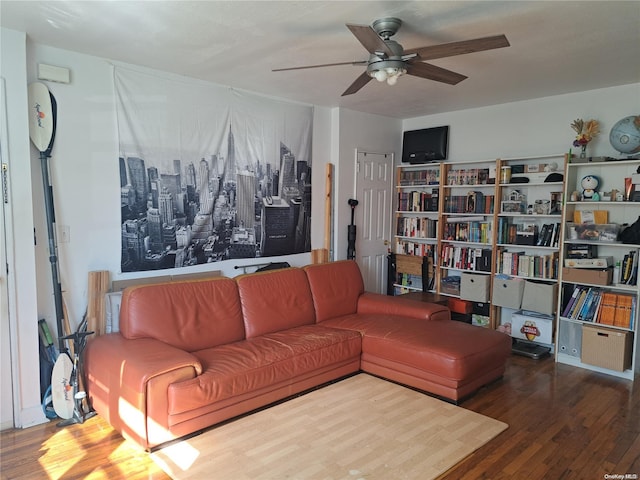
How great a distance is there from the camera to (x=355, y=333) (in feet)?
11.9

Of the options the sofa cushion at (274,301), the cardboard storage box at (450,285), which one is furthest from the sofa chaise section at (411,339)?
the cardboard storage box at (450,285)

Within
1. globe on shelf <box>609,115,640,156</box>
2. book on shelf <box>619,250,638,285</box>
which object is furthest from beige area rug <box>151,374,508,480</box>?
globe on shelf <box>609,115,640,156</box>

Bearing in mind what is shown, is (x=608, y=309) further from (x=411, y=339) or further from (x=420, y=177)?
(x=420, y=177)

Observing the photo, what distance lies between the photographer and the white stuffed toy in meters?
4.05

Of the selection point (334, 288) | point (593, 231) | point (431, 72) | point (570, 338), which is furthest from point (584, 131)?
point (334, 288)

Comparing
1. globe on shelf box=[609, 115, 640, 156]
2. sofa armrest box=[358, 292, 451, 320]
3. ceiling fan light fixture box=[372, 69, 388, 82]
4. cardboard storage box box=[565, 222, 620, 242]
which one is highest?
ceiling fan light fixture box=[372, 69, 388, 82]

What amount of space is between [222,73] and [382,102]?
183cm

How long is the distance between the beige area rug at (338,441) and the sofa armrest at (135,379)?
23cm

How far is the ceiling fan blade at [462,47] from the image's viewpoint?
2192 millimetres

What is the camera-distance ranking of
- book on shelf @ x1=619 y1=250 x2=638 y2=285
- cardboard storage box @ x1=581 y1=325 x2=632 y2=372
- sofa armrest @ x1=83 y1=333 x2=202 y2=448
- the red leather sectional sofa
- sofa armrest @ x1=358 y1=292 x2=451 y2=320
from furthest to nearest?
sofa armrest @ x1=358 y1=292 x2=451 y2=320, book on shelf @ x1=619 y1=250 x2=638 y2=285, cardboard storage box @ x1=581 y1=325 x2=632 y2=372, the red leather sectional sofa, sofa armrest @ x1=83 y1=333 x2=202 y2=448

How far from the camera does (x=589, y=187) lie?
407cm

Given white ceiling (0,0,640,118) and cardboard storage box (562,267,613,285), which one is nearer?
white ceiling (0,0,640,118)

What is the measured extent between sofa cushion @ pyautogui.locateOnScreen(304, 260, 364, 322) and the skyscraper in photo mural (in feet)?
1.83

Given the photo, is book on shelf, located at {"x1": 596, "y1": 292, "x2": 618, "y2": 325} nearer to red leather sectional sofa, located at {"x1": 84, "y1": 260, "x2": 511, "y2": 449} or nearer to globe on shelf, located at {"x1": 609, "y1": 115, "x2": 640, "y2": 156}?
red leather sectional sofa, located at {"x1": 84, "y1": 260, "x2": 511, "y2": 449}
